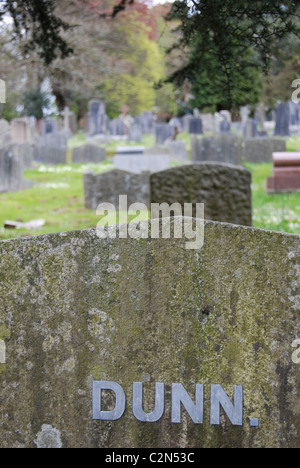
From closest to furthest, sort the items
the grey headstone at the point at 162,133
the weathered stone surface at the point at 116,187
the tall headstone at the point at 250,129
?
the weathered stone surface at the point at 116,187 → the tall headstone at the point at 250,129 → the grey headstone at the point at 162,133

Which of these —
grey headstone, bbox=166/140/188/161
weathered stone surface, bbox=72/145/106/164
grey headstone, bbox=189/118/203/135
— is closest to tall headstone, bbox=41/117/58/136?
grey headstone, bbox=189/118/203/135

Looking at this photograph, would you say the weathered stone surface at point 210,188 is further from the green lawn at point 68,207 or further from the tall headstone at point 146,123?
the tall headstone at point 146,123

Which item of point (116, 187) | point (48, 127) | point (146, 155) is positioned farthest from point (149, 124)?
point (116, 187)

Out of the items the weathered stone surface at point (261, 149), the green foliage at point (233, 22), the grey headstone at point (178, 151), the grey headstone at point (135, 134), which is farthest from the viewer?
the grey headstone at point (135, 134)

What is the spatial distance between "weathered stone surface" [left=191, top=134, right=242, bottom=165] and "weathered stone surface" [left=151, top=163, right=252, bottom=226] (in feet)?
28.1

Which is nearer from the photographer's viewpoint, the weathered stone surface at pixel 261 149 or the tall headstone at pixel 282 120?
the weathered stone surface at pixel 261 149

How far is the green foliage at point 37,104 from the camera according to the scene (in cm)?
4426

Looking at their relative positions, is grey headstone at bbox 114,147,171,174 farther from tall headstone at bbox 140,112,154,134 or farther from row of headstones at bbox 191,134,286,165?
tall headstone at bbox 140,112,154,134

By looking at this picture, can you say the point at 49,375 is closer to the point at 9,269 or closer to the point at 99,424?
the point at 99,424

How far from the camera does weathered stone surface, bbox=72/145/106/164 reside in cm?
2052

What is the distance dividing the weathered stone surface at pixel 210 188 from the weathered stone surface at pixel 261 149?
36.7 feet

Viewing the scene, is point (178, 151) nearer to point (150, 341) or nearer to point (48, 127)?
point (48, 127)

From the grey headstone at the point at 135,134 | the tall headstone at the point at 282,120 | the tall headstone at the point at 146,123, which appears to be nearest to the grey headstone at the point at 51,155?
the grey headstone at the point at 135,134
